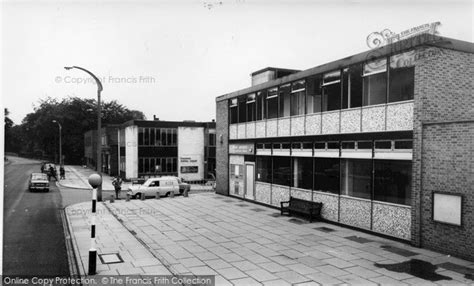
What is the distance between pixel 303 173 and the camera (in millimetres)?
17984

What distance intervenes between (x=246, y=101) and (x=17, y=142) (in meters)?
112

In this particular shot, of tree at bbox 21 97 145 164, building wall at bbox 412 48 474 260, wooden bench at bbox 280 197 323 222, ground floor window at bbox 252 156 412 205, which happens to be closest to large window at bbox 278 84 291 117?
ground floor window at bbox 252 156 412 205

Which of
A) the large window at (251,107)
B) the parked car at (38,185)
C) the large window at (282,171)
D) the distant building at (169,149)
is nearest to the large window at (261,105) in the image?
the large window at (251,107)

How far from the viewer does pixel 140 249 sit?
12.2 m

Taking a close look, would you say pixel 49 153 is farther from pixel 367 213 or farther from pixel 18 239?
pixel 367 213

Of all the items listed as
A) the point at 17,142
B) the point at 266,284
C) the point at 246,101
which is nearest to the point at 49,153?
the point at 17,142

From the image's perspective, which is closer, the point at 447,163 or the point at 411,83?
the point at 447,163

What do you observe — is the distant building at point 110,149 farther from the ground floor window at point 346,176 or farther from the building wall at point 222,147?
the ground floor window at point 346,176

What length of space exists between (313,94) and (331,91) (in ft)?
4.00

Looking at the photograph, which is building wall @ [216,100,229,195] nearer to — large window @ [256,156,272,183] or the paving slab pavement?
large window @ [256,156,272,183]

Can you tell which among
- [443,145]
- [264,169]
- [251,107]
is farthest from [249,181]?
[443,145]

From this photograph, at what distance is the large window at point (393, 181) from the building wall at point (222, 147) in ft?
43.4

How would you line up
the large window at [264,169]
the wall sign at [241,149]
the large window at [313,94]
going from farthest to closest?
the wall sign at [241,149] < the large window at [264,169] < the large window at [313,94]

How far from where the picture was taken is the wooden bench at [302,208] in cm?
1659
